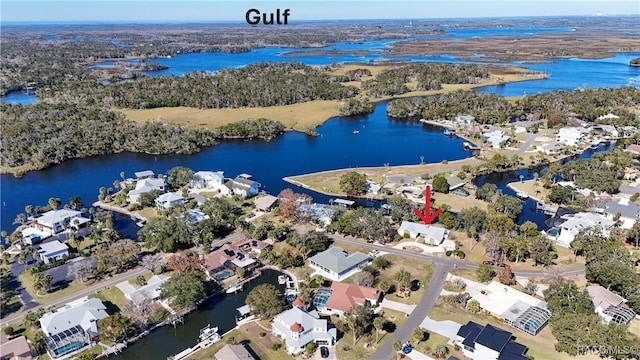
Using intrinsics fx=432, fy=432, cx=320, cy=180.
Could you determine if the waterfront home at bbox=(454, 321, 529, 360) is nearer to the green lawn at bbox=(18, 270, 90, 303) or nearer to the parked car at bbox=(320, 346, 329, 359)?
the parked car at bbox=(320, 346, 329, 359)

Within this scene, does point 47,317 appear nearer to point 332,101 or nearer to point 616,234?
point 616,234

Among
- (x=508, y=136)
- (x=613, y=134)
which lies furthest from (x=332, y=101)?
(x=613, y=134)

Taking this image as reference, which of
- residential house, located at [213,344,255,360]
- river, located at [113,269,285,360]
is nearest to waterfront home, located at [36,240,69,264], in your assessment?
river, located at [113,269,285,360]

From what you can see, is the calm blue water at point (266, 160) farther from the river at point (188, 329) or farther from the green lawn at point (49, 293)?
the river at point (188, 329)

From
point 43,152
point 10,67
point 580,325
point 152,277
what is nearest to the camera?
point 580,325

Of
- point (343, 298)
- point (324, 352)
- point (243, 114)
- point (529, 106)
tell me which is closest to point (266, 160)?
point (243, 114)

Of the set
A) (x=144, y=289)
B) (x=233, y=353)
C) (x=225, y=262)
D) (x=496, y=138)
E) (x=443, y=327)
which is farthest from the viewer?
(x=496, y=138)

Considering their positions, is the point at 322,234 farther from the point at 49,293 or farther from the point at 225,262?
the point at 49,293
